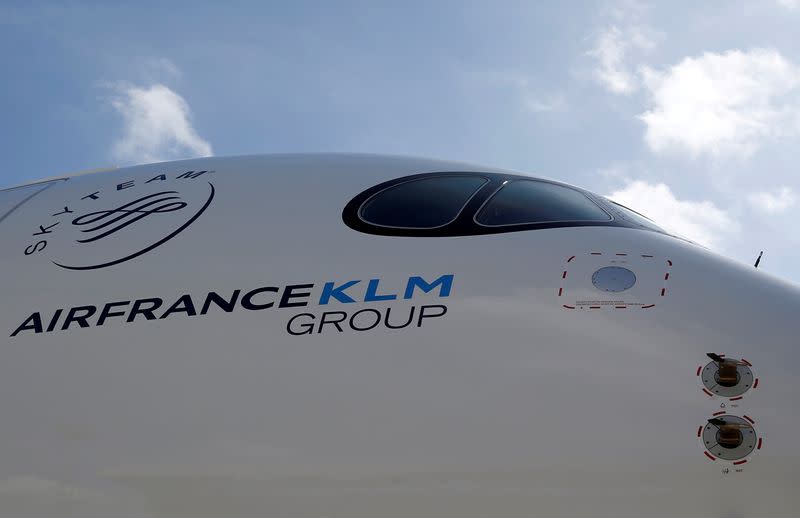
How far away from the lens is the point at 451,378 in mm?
5066

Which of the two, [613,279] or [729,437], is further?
[613,279]

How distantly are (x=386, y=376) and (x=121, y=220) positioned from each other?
2.84m

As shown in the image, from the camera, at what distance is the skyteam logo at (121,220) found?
6.27 m

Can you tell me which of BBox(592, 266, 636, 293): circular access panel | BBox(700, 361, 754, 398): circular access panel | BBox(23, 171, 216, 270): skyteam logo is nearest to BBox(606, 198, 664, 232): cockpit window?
BBox(592, 266, 636, 293): circular access panel

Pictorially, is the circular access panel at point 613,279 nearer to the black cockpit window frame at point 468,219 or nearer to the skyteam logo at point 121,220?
the black cockpit window frame at point 468,219

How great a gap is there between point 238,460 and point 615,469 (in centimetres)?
232

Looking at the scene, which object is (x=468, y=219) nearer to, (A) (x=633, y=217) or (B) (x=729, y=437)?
(A) (x=633, y=217)

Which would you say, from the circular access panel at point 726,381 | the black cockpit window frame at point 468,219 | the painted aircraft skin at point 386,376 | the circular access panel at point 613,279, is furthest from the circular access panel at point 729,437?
the black cockpit window frame at point 468,219

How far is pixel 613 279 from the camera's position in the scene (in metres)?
5.38

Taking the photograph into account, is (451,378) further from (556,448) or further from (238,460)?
(238,460)

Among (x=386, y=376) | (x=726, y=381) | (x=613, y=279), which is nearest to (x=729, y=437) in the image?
(x=726, y=381)

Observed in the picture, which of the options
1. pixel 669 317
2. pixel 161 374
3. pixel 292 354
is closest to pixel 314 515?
pixel 292 354

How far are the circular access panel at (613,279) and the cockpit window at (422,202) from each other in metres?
1.17

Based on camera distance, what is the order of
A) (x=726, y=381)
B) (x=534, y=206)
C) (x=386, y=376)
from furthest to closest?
(x=534, y=206) → (x=386, y=376) → (x=726, y=381)
